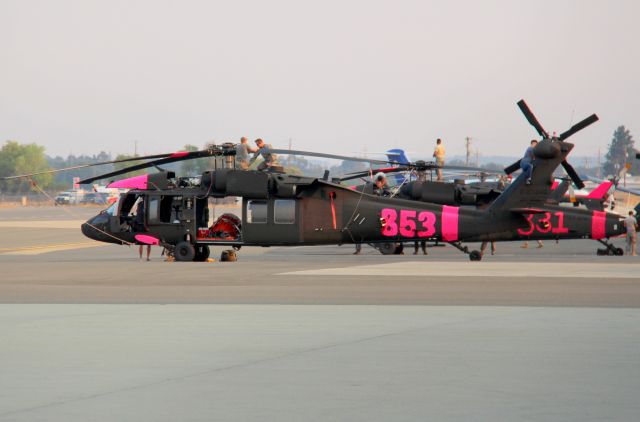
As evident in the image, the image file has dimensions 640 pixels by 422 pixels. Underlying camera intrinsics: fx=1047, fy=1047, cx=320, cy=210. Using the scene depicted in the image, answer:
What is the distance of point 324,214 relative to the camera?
105ft

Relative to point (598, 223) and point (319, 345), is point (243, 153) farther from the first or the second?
point (319, 345)

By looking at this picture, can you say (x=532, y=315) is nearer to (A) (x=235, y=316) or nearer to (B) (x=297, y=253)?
(A) (x=235, y=316)

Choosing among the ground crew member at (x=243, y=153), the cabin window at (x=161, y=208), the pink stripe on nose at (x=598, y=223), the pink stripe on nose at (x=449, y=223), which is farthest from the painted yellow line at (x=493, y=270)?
the cabin window at (x=161, y=208)

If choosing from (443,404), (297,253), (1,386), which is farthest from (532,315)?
(297,253)

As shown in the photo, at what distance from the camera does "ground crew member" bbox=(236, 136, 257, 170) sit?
105ft

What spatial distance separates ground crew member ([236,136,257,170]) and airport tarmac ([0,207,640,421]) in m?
6.52

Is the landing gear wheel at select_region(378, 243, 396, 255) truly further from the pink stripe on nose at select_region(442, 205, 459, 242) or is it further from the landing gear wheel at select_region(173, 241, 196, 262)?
the landing gear wheel at select_region(173, 241, 196, 262)

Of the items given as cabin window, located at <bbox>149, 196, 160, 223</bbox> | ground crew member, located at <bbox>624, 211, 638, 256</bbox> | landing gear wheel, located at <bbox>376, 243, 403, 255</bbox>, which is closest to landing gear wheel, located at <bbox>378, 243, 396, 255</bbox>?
landing gear wheel, located at <bbox>376, 243, 403, 255</bbox>

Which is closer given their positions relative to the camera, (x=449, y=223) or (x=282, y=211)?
(x=449, y=223)

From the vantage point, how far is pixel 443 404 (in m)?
9.84

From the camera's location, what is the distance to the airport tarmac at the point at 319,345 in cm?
982

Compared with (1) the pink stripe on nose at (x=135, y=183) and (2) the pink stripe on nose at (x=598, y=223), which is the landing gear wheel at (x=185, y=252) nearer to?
(1) the pink stripe on nose at (x=135, y=183)

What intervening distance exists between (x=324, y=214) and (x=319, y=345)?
18333 mm

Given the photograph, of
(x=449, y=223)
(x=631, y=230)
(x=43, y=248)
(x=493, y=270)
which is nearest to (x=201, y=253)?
(x=449, y=223)
